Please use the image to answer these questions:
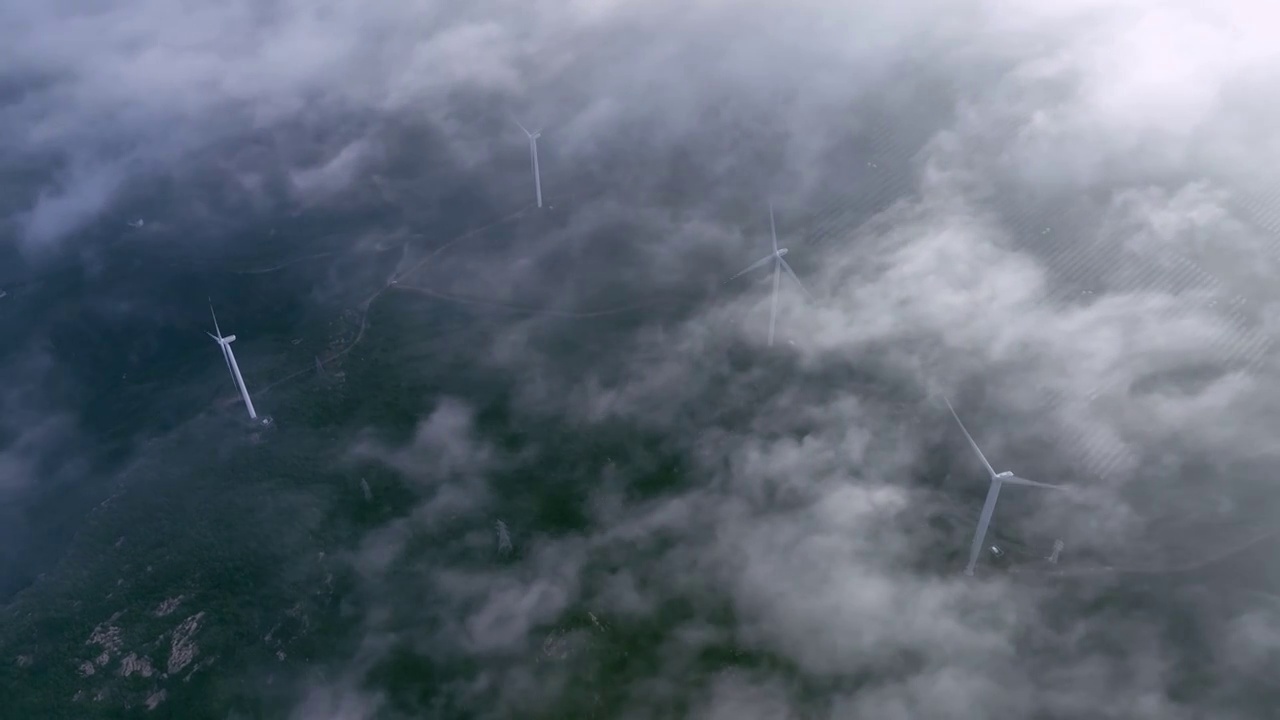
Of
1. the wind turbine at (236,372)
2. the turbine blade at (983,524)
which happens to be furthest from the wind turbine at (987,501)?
the wind turbine at (236,372)

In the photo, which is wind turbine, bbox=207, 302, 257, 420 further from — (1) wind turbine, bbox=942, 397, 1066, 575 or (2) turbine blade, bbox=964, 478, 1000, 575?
(2) turbine blade, bbox=964, 478, 1000, 575

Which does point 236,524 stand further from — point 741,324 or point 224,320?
point 741,324

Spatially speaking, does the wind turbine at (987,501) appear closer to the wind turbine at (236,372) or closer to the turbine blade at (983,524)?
the turbine blade at (983,524)

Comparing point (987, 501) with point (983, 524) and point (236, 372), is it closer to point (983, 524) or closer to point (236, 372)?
point (983, 524)

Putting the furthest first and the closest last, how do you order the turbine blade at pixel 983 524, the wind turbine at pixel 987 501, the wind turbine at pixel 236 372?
the wind turbine at pixel 236 372 < the turbine blade at pixel 983 524 < the wind turbine at pixel 987 501

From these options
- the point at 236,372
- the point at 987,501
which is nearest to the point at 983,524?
the point at 987,501

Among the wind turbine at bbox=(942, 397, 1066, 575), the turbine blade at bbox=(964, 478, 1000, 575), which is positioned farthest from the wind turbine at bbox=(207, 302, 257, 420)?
the turbine blade at bbox=(964, 478, 1000, 575)

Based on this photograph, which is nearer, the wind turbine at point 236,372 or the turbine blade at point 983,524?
the turbine blade at point 983,524

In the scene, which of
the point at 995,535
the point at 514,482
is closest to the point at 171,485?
the point at 514,482
